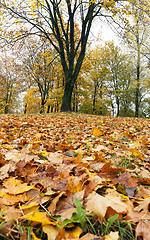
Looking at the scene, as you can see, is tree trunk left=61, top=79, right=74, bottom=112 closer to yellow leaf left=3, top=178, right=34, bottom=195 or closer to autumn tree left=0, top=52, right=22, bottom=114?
yellow leaf left=3, top=178, right=34, bottom=195

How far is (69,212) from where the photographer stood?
0.68 meters

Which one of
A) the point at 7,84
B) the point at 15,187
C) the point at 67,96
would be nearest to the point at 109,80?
the point at 67,96

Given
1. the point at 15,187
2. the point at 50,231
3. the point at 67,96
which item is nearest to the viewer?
the point at 50,231

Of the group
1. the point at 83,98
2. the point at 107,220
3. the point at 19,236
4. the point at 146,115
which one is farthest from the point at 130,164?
the point at 146,115

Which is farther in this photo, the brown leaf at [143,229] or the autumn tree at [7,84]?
the autumn tree at [7,84]

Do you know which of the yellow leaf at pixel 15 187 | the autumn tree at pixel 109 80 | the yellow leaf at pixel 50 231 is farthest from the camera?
the autumn tree at pixel 109 80

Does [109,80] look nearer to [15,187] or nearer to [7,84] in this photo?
[7,84]

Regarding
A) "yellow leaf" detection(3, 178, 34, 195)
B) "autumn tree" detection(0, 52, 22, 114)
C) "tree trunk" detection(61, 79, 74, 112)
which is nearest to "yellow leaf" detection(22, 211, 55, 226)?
"yellow leaf" detection(3, 178, 34, 195)

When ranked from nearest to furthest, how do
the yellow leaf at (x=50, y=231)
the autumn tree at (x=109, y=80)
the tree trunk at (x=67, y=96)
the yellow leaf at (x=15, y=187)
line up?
the yellow leaf at (x=50, y=231) < the yellow leaf at (x=15, y=187) < the tree trunk at (x=67, y=96) < the autumn tree at (x=109, y=80)

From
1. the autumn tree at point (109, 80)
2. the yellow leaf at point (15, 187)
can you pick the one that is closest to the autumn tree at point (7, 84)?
the autumn tree at point (109, 80)

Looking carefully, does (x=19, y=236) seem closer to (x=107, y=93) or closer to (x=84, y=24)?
(x=84, y=24)

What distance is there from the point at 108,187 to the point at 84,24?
371 inches

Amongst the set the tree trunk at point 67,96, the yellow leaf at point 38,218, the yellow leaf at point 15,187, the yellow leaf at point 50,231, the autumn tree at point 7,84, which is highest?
the autumn tree at point 7,84

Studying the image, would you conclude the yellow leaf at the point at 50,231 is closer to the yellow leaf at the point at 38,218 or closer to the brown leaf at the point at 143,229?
the yellow leaf at the point at 38,218
